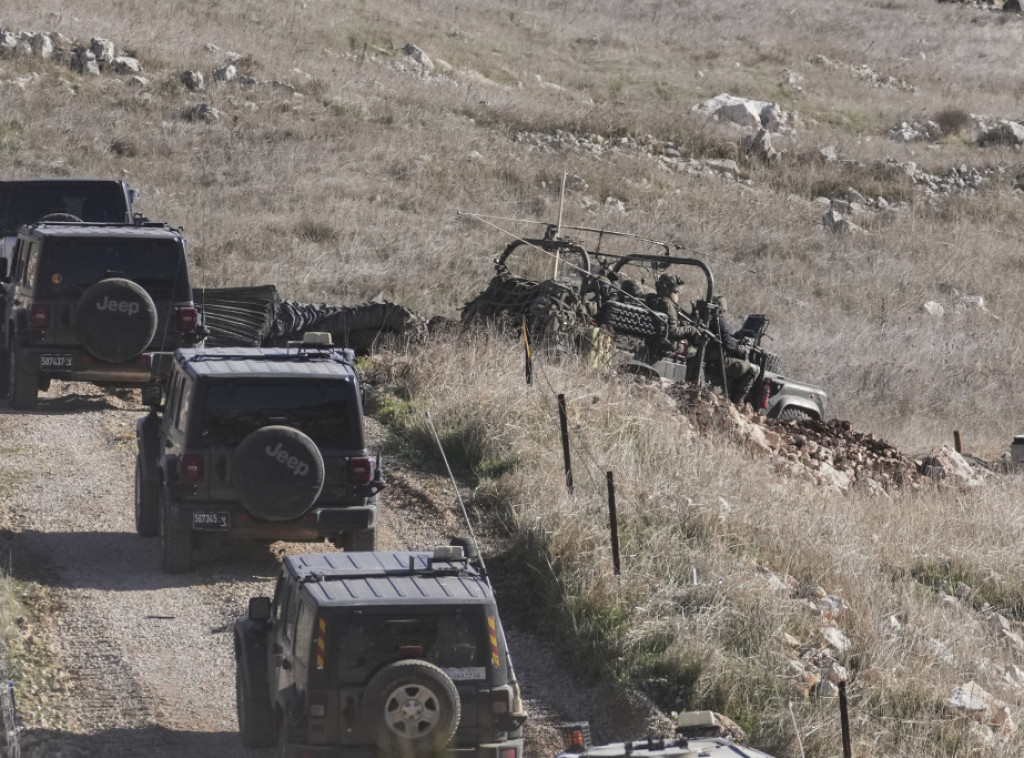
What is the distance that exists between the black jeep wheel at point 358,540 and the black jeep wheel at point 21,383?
5406 millimetres

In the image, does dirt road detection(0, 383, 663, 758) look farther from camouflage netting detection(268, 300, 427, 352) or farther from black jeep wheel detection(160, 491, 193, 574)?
camouflage netting detection(268, 300, 427, 352)

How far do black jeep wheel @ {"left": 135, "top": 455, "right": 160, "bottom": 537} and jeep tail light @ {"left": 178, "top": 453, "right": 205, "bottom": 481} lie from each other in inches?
42.1

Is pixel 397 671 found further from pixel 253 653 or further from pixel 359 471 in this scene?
pixel 359 471

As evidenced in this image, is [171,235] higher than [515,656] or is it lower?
higher

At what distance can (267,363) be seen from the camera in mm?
10312

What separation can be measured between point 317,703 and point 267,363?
406 centimetres

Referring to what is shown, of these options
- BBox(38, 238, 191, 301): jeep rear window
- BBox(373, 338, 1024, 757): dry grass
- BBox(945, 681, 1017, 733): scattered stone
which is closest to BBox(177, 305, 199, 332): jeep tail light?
BBox(38, 238, 191, 301): jeep rear window

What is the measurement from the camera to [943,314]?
2791cm

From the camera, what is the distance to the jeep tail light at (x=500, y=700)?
22.5 ft

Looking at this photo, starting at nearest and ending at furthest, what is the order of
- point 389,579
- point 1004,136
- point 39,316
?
point 389,579, point 39,316, point 1004,136

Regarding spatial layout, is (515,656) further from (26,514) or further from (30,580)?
(26,514)


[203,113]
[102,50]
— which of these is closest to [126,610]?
[203,113]

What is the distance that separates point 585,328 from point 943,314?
554 inches

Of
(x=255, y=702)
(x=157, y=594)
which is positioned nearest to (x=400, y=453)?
(x=157, y=594)
